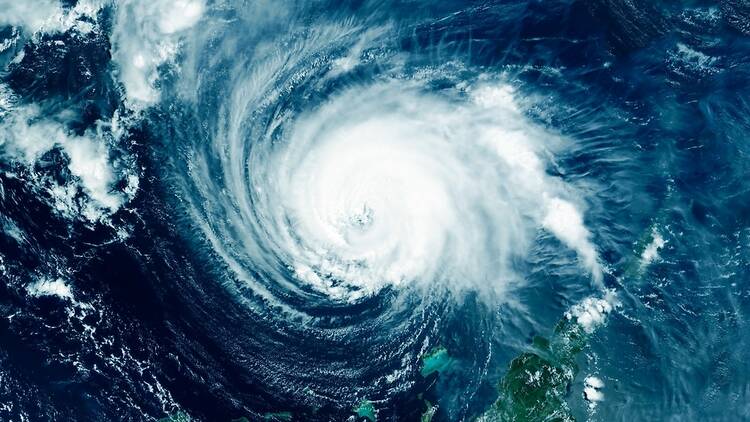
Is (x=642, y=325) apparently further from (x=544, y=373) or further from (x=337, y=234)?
(x=337, y=234)

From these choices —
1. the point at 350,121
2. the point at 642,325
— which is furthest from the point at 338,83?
the point at 642,325

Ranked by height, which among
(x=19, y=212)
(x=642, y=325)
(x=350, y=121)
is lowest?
(x=642, y=325)

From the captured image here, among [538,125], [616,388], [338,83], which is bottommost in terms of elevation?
[616,388]

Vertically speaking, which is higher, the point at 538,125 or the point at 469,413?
the point at 538,125

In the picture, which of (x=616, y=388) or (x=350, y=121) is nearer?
(x=616, y=388)

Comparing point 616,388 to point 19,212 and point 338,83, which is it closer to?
point 338,83

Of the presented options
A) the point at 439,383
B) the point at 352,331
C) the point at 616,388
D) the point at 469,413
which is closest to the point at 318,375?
the point at 352,331

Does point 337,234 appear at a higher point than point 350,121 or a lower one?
lower
